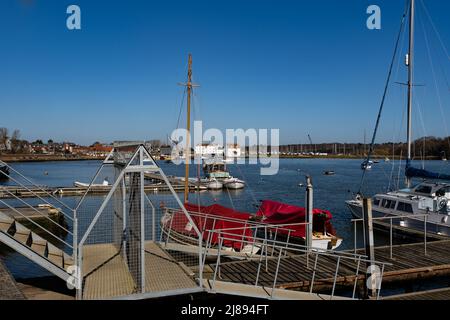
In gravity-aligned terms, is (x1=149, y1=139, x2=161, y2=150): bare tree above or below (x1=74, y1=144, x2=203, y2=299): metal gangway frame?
above

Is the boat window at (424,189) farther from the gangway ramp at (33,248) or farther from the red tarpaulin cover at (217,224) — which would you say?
the gangway ramp at (33,248)

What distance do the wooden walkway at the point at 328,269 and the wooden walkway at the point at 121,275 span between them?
2.26 meters

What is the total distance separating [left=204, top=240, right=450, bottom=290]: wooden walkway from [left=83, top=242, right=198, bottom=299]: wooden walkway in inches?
89.1

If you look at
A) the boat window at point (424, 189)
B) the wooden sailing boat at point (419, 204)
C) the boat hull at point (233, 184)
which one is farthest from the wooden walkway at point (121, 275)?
the boat hull at point (233, 184)

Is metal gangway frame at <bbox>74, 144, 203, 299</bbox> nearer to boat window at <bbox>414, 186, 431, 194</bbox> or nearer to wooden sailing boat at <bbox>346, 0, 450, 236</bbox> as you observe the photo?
wooden sailing boat at <bbox>346, 0, 450, 236</bbox>

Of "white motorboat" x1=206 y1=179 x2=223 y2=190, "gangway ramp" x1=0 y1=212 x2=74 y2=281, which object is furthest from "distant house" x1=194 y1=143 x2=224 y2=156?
"gangway ramp" x1=0 y1=212 x2=74 y2=281

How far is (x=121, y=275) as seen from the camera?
10703 mm

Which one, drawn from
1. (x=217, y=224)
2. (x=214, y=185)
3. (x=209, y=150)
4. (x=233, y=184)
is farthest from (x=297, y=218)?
(x=209, y=150)

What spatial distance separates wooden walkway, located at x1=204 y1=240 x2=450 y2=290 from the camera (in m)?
13.2

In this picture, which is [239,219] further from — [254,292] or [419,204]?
[419,204]

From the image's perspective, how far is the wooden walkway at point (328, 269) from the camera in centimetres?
1316

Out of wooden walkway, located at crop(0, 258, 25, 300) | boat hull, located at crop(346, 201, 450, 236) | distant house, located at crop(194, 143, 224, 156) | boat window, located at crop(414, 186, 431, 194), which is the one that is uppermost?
distant house, located at crop(194, 143, 224, 156)

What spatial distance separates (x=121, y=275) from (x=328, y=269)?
776 centimetres
